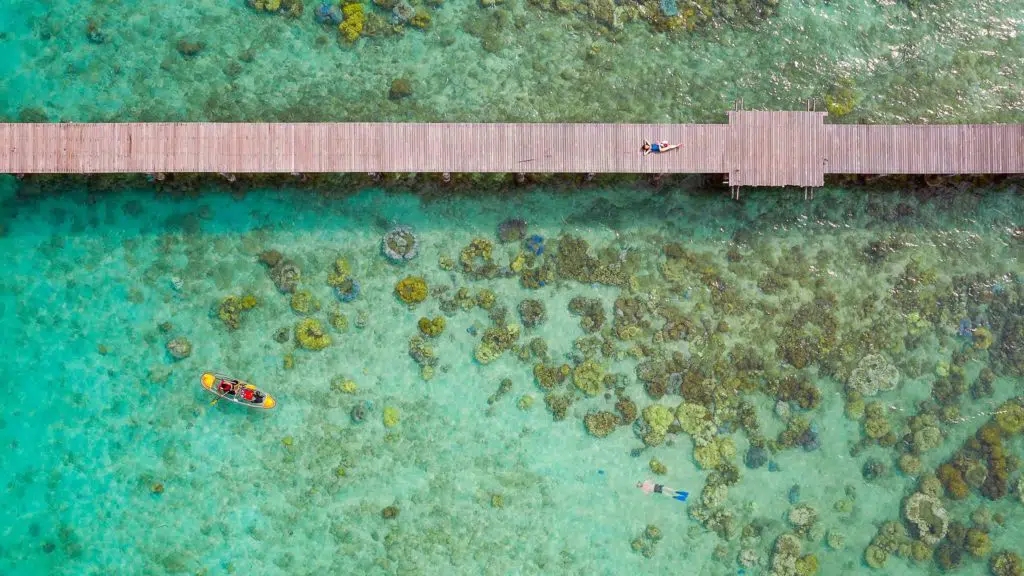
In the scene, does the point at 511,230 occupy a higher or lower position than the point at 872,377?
higher

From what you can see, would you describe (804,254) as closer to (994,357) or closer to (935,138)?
(935,138)

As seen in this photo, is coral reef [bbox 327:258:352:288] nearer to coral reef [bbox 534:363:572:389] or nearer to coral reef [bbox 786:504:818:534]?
coral reef [bbox 534:363:572:389]

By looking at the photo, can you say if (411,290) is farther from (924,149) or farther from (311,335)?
(924,149)

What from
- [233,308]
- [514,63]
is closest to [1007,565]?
[514,63]

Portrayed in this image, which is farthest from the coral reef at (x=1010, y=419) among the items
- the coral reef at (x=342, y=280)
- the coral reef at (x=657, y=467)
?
the coral reef at (x=342, y=280)

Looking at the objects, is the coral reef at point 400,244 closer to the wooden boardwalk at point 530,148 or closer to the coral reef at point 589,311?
the wooden boardwalk at point 530,148
